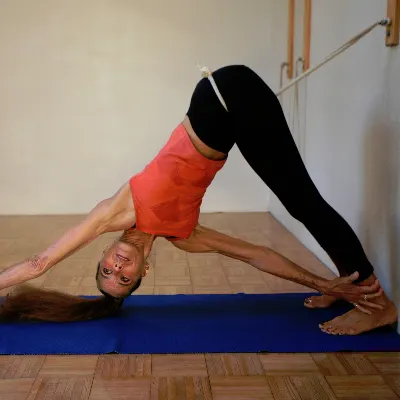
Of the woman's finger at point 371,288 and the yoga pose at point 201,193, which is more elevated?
the yoga pose at point 201,193

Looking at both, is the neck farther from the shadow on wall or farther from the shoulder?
the shadow on wall

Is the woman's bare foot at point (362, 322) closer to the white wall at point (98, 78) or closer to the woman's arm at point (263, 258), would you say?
the woman's arm at point (263, 258)

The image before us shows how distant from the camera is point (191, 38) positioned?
205 inches

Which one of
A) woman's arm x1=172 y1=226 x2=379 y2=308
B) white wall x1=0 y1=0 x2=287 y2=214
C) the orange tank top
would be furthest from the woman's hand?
white wall x1=0 y1=0 x2=287 y2=214

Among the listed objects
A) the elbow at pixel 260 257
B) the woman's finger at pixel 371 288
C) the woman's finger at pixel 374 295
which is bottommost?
the woman's finger at pixel 374 295

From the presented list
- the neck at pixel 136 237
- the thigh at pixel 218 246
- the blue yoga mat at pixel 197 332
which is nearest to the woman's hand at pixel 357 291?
the blue yoga mat at pixel 197 332

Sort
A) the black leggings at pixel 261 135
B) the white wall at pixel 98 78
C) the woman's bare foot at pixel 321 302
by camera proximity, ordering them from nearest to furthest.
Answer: the black leggings at pixel 261 135, the woman's bare foot at pixel 321 302, the white wall at pixel 98 78

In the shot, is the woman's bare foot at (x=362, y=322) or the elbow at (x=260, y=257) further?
the elbow at (x=260, y=257)

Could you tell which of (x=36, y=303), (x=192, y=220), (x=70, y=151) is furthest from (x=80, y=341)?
(x=70, y=151)

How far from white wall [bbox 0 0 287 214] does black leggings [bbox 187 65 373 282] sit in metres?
3.08

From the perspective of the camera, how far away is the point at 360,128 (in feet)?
9.34

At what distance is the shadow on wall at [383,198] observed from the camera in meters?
2.41

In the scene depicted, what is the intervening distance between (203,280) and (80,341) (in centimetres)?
107

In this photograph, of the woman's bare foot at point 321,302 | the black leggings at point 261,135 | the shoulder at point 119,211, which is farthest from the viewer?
the woman's bare foot at point 321,302
